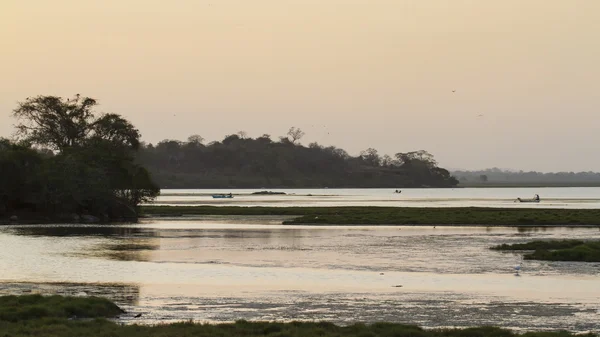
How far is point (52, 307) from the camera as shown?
26516 millimetres

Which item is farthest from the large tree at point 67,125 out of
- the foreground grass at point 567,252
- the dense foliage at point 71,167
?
the foreground grass at point 567,252

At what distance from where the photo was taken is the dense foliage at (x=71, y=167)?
9412 cm

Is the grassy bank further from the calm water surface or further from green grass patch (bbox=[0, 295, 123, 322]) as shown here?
the calm water surface

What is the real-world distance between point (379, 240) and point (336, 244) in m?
4.73

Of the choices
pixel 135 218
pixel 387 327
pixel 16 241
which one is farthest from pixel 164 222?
pixel 387 327

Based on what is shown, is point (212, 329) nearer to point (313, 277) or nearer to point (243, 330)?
point (243, 330)

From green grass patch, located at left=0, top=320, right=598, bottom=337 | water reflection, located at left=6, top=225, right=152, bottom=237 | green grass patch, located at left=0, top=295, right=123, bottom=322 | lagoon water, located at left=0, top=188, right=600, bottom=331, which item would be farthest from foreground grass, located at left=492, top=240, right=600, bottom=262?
water reflection, located at left=6, top=225, right=152, bottom=237

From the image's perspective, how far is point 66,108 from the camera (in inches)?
4382

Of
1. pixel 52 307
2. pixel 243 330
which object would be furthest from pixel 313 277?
pixel 243 330

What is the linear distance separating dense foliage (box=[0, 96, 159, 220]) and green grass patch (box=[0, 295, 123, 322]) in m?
67.2

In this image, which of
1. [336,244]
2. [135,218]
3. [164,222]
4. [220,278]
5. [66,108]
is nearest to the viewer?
[220,278]

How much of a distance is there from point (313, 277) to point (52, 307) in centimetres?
1514

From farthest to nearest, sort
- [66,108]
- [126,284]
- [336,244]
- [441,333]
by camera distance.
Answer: [66,108]
[336,244]
[126,284]
[441,333]

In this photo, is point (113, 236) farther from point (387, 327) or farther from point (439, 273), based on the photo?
point (387, 327)
